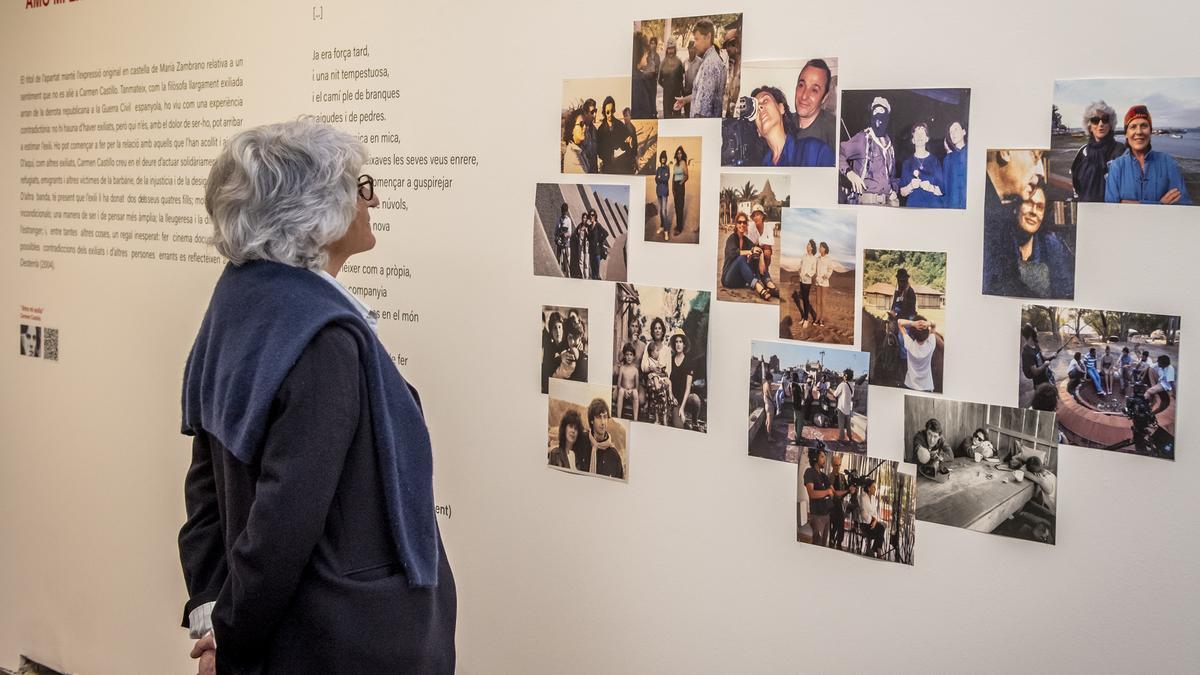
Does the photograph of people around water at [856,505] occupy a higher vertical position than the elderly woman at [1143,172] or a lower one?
lower

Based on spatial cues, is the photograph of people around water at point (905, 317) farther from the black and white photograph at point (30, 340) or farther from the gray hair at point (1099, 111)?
the black and white photograph at point (30, 340)

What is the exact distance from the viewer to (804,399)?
2.25 meters

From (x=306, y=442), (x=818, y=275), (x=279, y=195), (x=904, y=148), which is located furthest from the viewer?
(x=818, y=275)

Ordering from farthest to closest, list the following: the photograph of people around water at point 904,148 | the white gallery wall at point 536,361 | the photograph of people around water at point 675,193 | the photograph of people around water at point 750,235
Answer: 1. the photograph of people around water at point 675,193
2. the photograph of people around water at point 750,235
3. the photograph of people around water at point 904,148
4. the white gallery wall at point 536,361

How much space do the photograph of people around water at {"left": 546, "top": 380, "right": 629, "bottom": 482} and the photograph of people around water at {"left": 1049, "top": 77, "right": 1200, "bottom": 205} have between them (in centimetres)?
110

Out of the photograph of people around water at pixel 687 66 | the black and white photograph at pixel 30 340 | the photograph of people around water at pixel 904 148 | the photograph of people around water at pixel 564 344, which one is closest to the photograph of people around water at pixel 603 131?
the photograph of people around water at pixel 687 66

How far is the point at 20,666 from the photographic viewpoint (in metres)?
4.25

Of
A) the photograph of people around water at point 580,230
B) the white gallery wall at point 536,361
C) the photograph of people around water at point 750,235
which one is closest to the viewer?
the white gallery wall at point 536,361

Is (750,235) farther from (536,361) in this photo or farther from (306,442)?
(306,442)

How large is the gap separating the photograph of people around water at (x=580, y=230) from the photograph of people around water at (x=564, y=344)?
91mm

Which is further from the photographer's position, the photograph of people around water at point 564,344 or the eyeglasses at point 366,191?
the photograph of people around water at point 564,344

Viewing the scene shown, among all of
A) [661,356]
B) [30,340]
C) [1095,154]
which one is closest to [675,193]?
[661,356]

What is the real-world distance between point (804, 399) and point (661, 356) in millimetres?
360

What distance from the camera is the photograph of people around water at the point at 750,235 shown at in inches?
89.3
